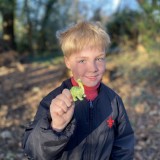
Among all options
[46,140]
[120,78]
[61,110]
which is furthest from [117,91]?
[61,110]

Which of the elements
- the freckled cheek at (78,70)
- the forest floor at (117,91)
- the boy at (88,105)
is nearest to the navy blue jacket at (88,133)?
the boy at (88,105)

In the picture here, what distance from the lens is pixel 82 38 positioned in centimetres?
226

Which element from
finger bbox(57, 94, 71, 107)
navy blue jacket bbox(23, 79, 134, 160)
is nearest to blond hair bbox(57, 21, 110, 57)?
navy blue jacket bbox(23, 79, 134, 160)

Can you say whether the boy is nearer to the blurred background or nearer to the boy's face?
the boy's face

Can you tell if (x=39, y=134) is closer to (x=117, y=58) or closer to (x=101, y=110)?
(x=101, y=110)

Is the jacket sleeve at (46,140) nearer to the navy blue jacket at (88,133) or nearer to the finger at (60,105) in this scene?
the navy blue jacket at (88,133)

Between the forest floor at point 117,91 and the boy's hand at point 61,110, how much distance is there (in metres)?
2.69

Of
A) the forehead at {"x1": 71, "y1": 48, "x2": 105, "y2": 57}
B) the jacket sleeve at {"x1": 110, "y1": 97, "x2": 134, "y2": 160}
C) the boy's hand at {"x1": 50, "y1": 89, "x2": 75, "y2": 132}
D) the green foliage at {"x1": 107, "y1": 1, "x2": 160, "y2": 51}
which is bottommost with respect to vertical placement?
the jacket sleeve at {"x1": 110, "y1": 97, "x2": 134, "y2": 160}

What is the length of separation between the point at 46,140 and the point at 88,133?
41 cm

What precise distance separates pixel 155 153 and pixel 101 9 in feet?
39.9

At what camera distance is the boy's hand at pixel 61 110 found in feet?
5.94

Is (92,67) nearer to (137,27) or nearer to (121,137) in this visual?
(121,137)

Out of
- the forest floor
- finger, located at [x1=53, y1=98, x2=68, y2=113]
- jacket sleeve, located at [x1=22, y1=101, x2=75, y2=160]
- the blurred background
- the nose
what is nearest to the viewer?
finger, located at [x1=53, y1=98, x2=68, y2=113]

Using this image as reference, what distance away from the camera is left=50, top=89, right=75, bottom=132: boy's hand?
71.3 inches
